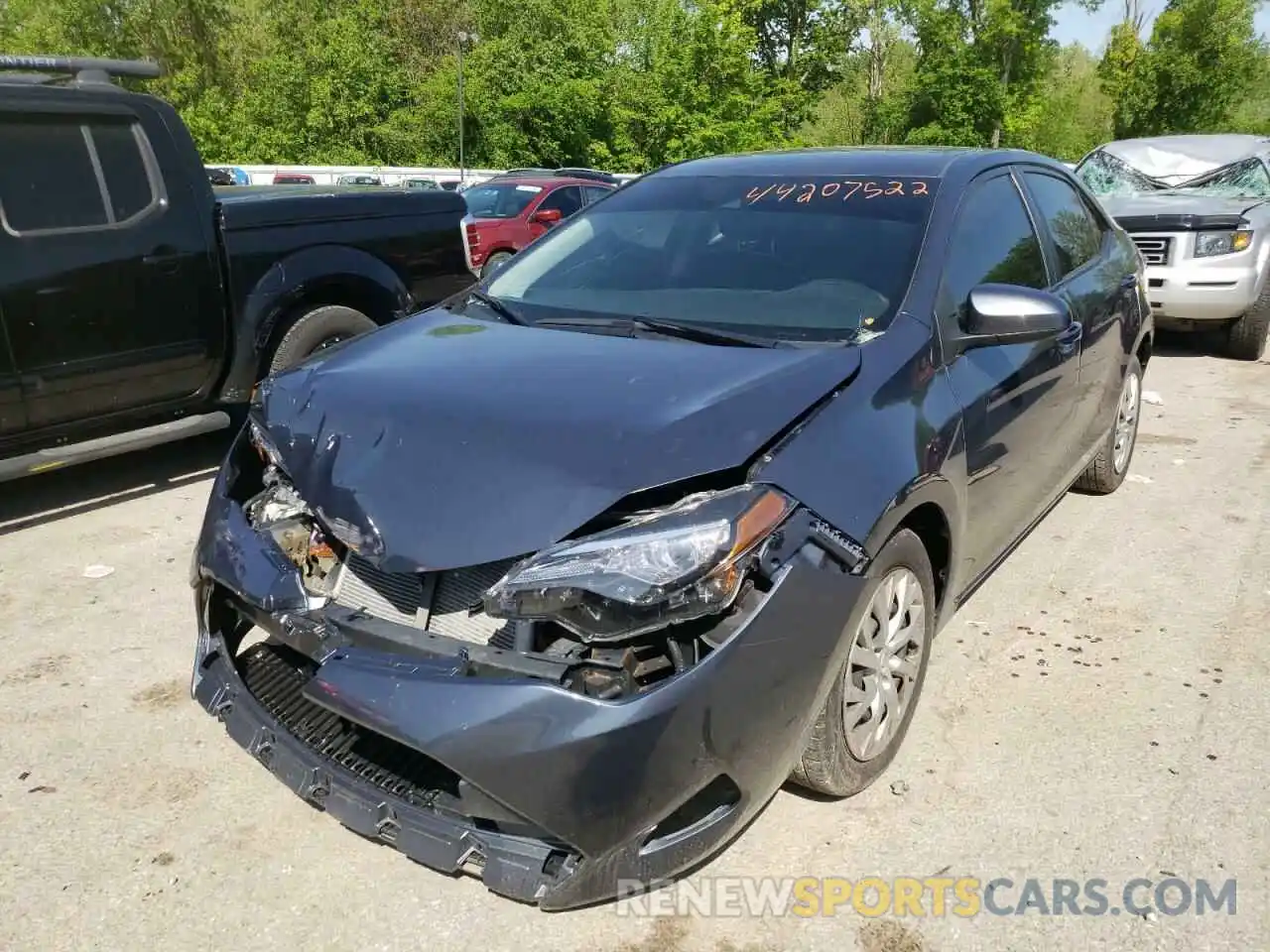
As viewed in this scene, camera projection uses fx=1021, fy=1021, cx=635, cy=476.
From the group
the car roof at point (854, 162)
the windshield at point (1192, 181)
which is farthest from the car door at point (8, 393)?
the windshield at point (1192, 181)

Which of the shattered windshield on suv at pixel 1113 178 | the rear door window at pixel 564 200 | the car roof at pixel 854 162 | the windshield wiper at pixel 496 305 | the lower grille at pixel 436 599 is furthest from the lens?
the rear door window at pixel 564 200

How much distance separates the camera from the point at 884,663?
2.75 meters

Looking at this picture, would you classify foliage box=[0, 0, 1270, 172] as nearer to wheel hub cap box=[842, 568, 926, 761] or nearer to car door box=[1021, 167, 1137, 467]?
car door box=[1021, 167, 1137, 467]

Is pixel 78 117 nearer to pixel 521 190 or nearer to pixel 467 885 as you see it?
pixel 467 885

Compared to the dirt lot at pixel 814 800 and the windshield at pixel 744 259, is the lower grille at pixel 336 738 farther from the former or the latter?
the windshield at pixel 744 259

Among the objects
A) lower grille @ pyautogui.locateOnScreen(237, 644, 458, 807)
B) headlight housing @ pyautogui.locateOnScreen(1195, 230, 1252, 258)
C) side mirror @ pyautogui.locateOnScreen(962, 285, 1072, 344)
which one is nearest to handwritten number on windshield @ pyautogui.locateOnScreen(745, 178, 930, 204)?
side mirror @ pyautogui.locateOnScreen(962, 285, 1072, 344)

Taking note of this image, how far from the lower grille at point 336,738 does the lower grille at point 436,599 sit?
262 mm

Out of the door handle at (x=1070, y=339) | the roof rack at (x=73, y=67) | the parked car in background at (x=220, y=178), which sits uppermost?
the roof rack at (x=73, y=67)

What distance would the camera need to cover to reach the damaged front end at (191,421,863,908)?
2027 millimetres

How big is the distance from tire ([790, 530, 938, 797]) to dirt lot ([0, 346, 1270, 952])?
0.42ft

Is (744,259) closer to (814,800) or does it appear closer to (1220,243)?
(814,800)

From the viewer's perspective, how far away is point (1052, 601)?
416cm

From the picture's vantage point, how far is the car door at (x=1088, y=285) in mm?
4145

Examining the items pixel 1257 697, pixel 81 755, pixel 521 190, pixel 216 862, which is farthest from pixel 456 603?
pixel 521 190
